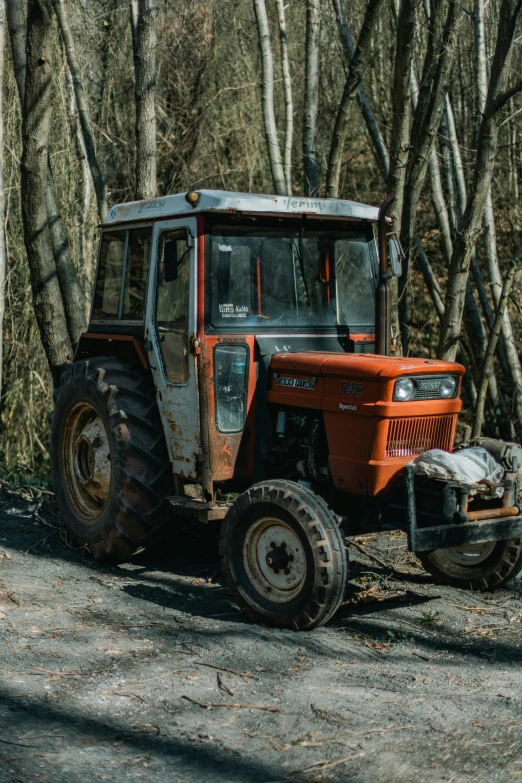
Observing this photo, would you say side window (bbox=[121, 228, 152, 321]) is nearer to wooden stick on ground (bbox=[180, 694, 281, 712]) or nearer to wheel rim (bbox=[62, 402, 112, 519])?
wheel rim (bbox=[62, 402, 112, 519])

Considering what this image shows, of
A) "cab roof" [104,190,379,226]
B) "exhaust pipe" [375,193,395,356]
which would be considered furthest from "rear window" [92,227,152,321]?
"exhaust pipe" [375,193,395,356]

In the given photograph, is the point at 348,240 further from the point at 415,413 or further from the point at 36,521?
the point at 36,521

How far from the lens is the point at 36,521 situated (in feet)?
23.8

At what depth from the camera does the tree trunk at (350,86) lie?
26.2 ft

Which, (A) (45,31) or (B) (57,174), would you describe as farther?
(B) (57,174)

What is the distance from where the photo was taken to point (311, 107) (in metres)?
9.10

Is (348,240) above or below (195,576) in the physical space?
above

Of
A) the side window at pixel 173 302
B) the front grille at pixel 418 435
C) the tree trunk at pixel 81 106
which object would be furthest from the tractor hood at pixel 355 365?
the tree trunk at pixel 81 106

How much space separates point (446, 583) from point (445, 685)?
5.25 feet

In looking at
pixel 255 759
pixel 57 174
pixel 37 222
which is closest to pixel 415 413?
pixel 255 759

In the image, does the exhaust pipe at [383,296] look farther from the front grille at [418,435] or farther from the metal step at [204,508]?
the metal step at [204,508]

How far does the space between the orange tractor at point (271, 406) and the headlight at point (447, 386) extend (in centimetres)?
1

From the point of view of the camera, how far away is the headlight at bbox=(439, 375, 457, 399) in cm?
532

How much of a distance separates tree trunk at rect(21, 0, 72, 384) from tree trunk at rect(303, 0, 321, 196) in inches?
96.1
